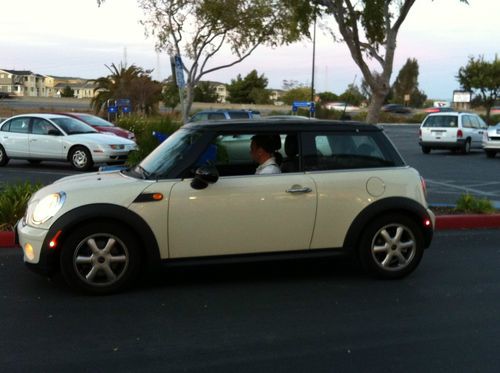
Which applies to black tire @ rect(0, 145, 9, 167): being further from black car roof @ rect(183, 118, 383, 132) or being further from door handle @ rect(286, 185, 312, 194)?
door handle @ rect(286, 185, 312, 194)

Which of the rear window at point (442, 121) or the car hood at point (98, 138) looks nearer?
the car hood at point (98, 138)

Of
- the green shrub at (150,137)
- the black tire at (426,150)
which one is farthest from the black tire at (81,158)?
the black tire at (426,150)

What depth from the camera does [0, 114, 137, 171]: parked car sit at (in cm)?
1557

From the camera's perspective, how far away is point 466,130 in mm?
23969

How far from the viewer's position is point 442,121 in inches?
Answer: 941

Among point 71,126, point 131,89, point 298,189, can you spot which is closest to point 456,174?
point 71,126

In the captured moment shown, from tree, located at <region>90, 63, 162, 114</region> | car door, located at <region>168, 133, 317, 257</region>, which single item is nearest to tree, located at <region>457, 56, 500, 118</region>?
tree, located at <region>90, 63, 162, 114</region>

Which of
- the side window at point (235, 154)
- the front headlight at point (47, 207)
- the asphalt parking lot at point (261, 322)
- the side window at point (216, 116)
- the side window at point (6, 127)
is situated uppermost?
the side window at point (216, 116)

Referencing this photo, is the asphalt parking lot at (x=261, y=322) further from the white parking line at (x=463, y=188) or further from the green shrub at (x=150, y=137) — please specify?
the green shrub at (x=150, y=137)

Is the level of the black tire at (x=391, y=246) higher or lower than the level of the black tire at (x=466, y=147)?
lower

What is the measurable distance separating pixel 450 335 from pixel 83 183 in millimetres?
3255

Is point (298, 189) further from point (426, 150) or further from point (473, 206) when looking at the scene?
point (426, 150)

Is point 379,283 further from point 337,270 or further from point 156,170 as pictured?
point 156,170

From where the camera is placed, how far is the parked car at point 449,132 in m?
23.6
